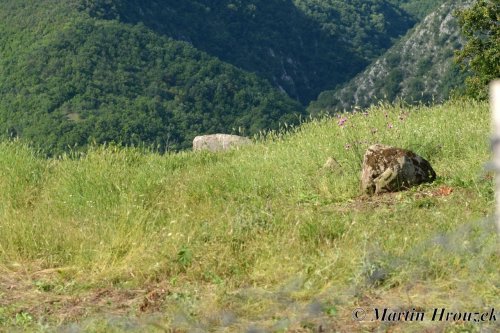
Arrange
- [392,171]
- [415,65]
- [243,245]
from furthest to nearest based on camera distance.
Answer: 1. [415,65]
2. [392,171]
3. [243,245]

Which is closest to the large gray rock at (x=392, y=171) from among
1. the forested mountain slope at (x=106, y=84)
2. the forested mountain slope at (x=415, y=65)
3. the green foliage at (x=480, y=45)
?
the green foliage at (x=480, y=45)

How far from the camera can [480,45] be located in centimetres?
2584

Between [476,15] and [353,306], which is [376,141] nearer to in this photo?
[353,306]

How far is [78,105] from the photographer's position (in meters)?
107

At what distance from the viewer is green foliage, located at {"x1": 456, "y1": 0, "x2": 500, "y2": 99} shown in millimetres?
24344

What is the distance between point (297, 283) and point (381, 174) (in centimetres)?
310

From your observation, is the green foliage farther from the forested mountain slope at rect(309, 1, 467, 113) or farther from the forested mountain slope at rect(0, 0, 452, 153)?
the forested mountain slope at rect(309, 1, 467, 113)

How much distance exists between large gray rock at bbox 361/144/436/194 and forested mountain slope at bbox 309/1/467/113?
332ft

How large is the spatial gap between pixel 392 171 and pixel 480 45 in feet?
62.1

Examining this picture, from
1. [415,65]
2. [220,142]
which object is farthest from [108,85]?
[220,142]

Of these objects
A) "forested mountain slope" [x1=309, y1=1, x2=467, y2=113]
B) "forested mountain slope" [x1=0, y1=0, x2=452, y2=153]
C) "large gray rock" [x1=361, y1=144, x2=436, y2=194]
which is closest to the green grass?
"large gray rock" [x1=361, y1=144, x2=436, y2=194]

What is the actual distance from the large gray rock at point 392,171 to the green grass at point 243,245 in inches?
7.3

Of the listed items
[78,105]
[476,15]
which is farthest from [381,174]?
[78,105]

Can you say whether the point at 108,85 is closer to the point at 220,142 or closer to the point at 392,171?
the point at 220,142
